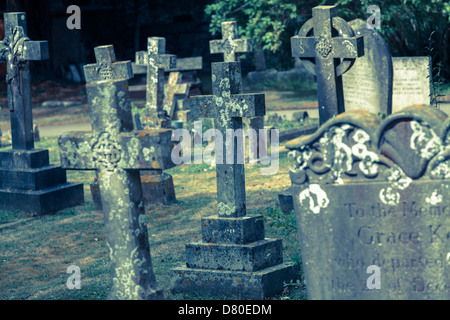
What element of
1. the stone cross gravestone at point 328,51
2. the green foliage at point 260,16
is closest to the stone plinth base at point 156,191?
the stone cross gravestone at point 328,51

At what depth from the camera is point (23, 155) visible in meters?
9.75

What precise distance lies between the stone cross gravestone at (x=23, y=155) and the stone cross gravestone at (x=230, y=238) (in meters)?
4.10

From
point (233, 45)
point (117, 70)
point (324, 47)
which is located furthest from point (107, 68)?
point (324, 47)

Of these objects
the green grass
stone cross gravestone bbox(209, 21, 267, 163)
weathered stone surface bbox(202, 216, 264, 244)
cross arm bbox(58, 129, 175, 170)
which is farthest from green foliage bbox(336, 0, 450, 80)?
cross arm bbox(58, 129, 175, 170)

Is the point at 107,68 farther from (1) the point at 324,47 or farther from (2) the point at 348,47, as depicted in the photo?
(2) the point at 348,47

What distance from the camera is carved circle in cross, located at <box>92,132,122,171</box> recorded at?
14.9 feet

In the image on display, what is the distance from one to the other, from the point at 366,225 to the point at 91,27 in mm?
27885

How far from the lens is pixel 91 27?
30922mm

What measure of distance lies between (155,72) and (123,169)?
6590 millimetres

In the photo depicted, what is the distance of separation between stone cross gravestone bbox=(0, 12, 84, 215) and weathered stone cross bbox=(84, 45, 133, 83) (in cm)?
71

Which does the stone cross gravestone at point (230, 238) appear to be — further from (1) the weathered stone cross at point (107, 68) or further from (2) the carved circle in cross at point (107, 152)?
(1) the weathered stone cross at point (107, 68)

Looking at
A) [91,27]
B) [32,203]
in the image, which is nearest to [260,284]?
[32,203]
